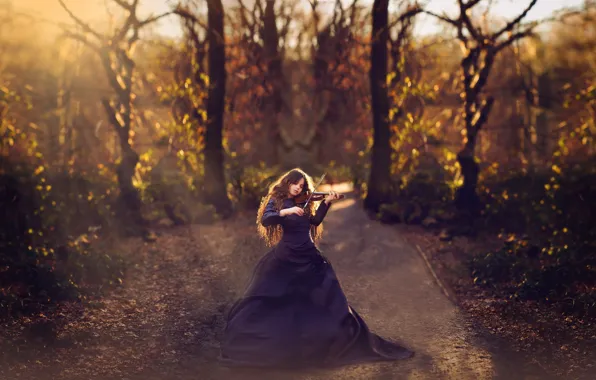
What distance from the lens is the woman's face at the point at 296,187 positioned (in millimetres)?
6820

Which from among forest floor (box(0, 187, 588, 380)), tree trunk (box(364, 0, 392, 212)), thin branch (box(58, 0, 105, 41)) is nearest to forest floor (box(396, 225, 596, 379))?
forest floor (box(0, 187, 588, 380))

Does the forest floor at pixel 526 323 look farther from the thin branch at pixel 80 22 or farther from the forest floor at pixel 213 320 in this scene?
the thin branch at pixel 80 22

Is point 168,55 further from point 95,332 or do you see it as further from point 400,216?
point 95,332

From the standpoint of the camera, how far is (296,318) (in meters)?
6.51

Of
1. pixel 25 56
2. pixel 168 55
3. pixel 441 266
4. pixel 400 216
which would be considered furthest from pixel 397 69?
pixel 25 56

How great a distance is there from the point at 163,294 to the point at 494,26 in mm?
16944

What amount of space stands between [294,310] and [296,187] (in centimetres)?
126

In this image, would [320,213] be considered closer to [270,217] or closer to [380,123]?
[270,217]

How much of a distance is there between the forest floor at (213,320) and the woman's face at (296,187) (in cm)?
181

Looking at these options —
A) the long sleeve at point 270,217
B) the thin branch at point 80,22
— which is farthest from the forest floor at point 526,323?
the thin branch at point 80,22

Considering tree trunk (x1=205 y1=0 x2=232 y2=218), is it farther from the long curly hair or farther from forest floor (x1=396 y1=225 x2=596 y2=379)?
the long curly hair

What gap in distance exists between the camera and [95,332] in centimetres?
795

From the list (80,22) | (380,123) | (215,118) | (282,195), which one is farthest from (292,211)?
(215,118)

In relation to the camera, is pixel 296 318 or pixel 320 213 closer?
pixel 296 318
